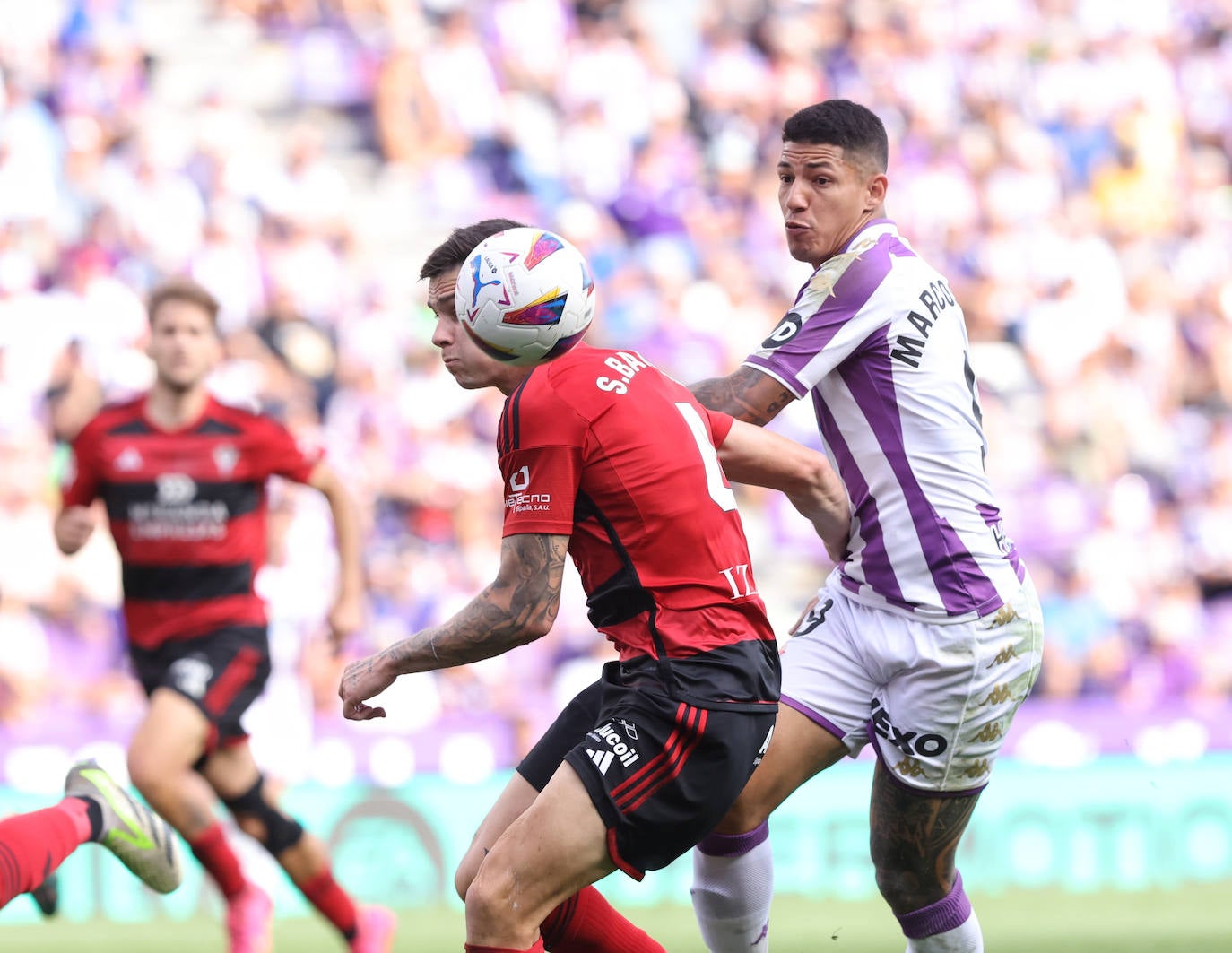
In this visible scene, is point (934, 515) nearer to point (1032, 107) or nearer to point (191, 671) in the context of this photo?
point (191, 671)

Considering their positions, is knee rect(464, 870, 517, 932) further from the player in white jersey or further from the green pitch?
the green pitch

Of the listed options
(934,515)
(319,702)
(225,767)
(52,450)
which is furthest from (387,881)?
(934,515)

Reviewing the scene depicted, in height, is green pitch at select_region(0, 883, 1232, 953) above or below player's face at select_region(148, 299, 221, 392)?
below

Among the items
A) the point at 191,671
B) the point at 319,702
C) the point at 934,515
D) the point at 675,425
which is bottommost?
the point at 319,702

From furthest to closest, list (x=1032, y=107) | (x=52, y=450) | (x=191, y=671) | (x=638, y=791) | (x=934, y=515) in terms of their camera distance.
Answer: (x=1032, y=107)
(x=52, y=450)
(x=191, y=671)
(x=934, y=515)
(x=638, y=791)

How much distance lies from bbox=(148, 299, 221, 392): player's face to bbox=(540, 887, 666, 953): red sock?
345 cm

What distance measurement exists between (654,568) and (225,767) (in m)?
3.20

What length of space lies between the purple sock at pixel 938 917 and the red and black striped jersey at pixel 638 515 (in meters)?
1.29

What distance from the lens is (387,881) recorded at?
934 centimetres

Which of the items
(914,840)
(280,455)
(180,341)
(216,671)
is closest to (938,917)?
(914,840)

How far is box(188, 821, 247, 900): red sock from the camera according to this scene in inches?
263

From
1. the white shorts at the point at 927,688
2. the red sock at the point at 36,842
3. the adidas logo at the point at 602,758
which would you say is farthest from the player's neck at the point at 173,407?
the adidas logo at the point at 602,758

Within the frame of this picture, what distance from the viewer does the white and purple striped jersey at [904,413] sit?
202 inches

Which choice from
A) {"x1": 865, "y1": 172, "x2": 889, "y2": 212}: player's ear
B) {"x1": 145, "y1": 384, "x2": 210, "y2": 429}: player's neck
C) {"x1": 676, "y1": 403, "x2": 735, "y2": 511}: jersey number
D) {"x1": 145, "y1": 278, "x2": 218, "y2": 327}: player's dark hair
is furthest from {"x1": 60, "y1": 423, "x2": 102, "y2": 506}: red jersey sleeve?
{"x1": 865, "y1": 172, "x2": 889, "y2": 212}: player's ear
